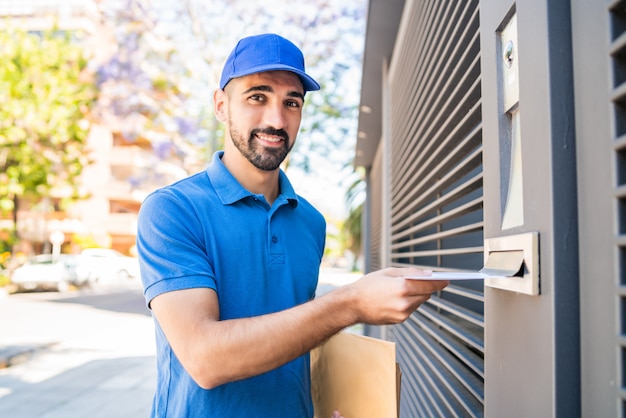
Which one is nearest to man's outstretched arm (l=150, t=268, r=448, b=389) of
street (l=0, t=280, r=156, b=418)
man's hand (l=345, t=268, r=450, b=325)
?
man's hand (l=345, t=268, r=450, b=325)

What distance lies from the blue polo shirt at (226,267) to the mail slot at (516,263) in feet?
2.55

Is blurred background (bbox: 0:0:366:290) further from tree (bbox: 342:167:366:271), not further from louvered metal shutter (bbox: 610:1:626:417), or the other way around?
louvered metal shutter (bbox: 610:1:626:417)

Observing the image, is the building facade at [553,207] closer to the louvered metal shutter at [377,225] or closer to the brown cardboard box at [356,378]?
the brown cardboard box at [356,378]

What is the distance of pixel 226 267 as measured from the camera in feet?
5.60

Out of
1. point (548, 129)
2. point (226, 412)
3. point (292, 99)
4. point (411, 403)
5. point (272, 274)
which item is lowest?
point (411, 403)

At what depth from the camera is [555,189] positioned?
3.04 ft

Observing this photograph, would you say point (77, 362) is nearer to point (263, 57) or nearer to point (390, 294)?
point (263, 57)

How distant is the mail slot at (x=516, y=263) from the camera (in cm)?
99

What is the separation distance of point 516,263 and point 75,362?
9126 mm

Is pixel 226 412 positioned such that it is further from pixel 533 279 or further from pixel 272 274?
pixel 533 279

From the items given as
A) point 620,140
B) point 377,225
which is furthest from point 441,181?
point 377,225

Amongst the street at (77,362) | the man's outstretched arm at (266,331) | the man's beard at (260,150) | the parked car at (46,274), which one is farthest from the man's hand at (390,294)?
the parked car at (46,274)

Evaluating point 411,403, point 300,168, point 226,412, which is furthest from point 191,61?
point 226,412

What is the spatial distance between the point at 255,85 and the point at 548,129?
1202 millimetres
